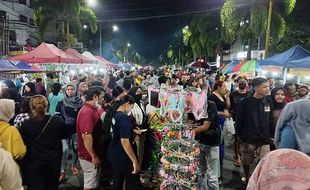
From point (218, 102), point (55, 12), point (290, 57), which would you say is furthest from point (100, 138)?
point (55, 12)

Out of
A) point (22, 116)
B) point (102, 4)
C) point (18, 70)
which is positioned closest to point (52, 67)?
point (18, 70)

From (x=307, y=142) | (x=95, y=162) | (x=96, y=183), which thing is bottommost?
(x=96, y=183)

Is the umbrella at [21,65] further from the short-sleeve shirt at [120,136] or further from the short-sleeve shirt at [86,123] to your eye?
the short-sleeve shirt at [120,136]

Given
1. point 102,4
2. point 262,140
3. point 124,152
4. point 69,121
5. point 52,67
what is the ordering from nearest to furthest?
point 124,152
point 262,140
point 69,121
point 52,67
point 102,4

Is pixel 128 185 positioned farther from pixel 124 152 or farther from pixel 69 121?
pixel 69 121

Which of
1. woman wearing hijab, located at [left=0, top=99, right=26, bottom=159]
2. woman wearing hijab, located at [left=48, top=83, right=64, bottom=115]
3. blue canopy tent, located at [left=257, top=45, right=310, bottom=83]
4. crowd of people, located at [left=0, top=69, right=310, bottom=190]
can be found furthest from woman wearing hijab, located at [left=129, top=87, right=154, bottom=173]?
blue canopy tent, located at [left=257, top=45, right=310, bottom=83]

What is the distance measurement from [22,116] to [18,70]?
648cm

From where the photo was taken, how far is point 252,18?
56.0ft

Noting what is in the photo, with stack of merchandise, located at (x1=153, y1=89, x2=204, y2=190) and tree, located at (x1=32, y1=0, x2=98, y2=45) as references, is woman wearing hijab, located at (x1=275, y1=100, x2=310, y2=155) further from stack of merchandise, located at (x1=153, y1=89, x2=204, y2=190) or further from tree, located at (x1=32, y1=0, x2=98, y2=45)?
tree, located at (x1=32, y1=0, x2=98, y2=45)

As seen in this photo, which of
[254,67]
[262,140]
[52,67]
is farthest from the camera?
[52,67]

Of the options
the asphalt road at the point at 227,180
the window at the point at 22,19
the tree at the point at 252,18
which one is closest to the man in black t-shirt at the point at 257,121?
the asphalt road at the point at 227,180

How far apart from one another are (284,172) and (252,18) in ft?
55.2

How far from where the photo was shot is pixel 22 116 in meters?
4.42

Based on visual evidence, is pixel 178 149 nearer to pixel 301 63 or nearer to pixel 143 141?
pixel 143 141
